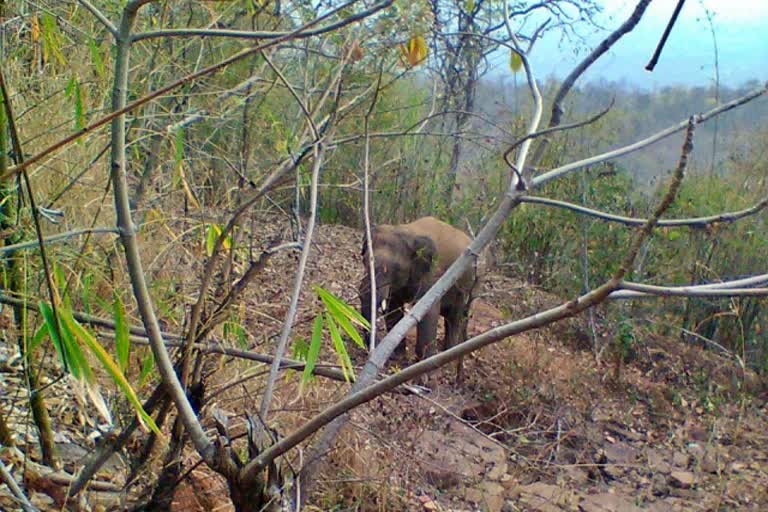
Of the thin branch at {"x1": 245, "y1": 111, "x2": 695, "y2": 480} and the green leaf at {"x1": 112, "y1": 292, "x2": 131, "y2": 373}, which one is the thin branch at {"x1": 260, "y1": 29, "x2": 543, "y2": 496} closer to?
the thin branch at {"x1": 245, "y1": 111, "x2": 695, "y2": 480}

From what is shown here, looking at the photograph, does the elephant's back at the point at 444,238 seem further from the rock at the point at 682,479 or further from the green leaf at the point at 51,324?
the green leaf at the point at 51,324

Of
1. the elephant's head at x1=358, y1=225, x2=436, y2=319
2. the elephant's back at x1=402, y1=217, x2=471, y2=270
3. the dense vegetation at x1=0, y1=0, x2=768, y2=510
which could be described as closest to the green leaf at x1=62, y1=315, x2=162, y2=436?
the dense vegetation at x1=0, y1=0, x2=768, y2=510

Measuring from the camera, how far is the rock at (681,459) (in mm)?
5537

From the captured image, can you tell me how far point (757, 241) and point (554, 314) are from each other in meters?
6.95

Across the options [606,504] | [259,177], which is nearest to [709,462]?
[606,504]

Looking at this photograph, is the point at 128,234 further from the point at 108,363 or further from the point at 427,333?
the point at 427,333

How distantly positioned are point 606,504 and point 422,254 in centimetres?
225

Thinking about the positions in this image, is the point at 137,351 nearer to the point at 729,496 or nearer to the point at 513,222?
the point at 729,496

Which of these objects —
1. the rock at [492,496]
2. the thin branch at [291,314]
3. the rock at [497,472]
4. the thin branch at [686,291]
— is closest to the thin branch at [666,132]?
the thin branch at [686,291]

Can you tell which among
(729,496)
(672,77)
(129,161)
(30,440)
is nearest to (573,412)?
(729,496)

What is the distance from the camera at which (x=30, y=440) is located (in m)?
2.68

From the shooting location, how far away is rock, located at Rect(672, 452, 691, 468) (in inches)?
218

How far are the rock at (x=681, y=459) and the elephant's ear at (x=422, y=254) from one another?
6.88 feet

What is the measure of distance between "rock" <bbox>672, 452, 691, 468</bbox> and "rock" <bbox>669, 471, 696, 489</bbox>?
0.13 metres
